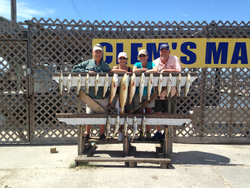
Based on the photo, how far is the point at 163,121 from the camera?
3309mm

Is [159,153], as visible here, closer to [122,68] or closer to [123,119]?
[123,119]

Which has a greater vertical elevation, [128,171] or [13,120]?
[13,120]

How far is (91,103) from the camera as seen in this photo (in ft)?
11.3

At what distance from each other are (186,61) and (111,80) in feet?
7.59

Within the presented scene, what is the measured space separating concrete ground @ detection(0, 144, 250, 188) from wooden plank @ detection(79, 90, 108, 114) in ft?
3.47

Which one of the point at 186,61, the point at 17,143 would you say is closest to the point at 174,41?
the point at 186,61

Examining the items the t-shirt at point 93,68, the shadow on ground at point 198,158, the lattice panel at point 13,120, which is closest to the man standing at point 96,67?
the t-shirt at point 93,68

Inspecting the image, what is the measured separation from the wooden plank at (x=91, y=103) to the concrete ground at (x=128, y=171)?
3.47ft

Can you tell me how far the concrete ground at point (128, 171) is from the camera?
9.05 ft

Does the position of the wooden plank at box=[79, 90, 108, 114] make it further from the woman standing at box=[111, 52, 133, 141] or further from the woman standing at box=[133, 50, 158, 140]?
the woman standing at box=[133, 50, 158, 140]

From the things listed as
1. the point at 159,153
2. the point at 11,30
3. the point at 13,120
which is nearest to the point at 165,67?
the point at 159,153

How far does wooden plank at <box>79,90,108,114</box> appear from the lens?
3408 millimetres

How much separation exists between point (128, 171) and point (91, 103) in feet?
4.73

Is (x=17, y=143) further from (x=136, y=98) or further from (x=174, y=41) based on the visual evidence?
(x=174, y=41)
